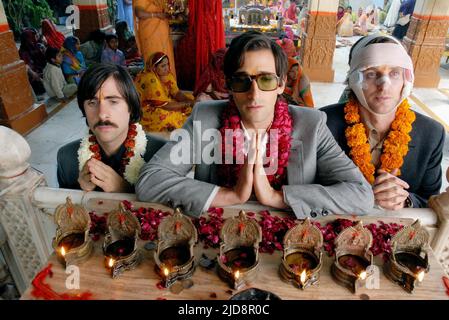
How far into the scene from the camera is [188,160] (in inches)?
65.7

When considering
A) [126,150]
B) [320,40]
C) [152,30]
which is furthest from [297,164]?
→ [320,40]

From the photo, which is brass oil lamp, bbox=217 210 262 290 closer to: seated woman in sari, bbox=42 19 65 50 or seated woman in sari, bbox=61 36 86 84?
seated woman in sari, bbox=61 36 86 84

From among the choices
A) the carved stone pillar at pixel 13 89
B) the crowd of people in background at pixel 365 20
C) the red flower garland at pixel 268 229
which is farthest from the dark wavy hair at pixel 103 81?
the crowd of people in background at pixel 365 20

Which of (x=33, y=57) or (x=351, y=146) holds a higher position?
(x=351, y=146)

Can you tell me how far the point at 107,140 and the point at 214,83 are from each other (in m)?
2.44

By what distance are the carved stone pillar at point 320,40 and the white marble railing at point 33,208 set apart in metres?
6.37

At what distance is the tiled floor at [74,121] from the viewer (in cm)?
430

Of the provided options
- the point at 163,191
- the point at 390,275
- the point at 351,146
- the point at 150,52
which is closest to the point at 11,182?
the point at 163,191

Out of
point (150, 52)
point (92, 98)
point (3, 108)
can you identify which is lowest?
point (3, 108)

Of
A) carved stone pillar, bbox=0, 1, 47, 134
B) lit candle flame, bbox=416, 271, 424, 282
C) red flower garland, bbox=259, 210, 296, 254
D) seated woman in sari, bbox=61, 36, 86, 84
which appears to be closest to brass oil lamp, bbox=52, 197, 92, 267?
red flower garland, bbox=259, 210, 296, 254

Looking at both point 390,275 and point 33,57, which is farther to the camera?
point 33,57

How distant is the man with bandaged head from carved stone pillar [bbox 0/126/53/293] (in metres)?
1.72

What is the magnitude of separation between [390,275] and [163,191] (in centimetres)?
95

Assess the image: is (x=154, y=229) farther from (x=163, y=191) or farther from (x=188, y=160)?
(x=188, y=160)
